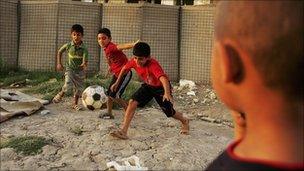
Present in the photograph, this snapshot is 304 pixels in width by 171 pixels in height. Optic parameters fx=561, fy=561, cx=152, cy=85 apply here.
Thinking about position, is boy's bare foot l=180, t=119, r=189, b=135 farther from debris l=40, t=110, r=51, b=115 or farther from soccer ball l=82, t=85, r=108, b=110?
debris l=40, t=110, r=51, b=115

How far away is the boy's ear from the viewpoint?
48.3 inches

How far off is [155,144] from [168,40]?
549 centimetres

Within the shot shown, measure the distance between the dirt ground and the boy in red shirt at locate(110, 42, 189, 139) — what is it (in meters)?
0.28

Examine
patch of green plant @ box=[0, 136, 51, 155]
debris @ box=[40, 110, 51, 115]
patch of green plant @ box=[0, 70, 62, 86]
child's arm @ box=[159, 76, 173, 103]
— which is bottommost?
patch of green plant @ box=[0, 136, 51, 155]

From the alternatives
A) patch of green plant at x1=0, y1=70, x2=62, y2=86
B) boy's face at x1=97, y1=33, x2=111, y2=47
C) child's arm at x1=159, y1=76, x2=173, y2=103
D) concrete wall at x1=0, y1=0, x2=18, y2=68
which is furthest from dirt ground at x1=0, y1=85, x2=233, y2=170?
concrete wall at x1=0, y1=0, x2=18, y2=68

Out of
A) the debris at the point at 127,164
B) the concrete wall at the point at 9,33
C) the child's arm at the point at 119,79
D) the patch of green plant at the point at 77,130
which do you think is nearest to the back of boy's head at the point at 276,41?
the debris at the point at 127,164

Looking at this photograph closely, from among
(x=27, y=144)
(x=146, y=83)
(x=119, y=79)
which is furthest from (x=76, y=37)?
(x=27, y=144)

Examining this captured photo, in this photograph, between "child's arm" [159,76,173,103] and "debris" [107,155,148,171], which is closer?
"debris" [107,155,148,171]

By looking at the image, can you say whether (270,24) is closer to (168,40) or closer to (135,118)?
(135,118)

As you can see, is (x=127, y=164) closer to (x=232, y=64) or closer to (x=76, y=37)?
(x=76, y=37)

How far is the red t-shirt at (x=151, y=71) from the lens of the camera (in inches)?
243

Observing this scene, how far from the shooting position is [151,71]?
623 centimetres

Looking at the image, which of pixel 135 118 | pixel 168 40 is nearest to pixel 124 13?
pixel 168 40

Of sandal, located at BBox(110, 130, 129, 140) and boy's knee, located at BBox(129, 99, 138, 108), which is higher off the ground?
boy's knee, located at BBox(129, 99, 138, 108)
